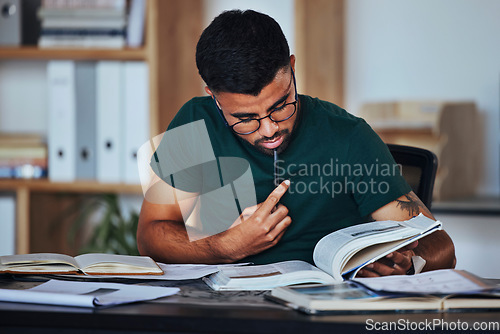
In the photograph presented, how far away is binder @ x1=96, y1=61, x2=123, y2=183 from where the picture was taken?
89.6 inches

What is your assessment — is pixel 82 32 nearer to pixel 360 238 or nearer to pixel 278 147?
pixel 278 147

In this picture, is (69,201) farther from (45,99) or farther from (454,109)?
(454,109)

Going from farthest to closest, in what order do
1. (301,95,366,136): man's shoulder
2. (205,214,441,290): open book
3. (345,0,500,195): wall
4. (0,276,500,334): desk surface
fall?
1. (345,0,500,195): wall
2. (301,95,366,136): man's shoulder
3. (205,214,441,290): open book
4. (0,276,500,334): desk surface

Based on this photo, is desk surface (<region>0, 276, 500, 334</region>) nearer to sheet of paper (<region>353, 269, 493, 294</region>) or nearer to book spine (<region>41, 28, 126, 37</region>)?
sheet of paper (<region>353, 269, 493, 294</region>)

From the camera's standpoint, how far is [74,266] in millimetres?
1139

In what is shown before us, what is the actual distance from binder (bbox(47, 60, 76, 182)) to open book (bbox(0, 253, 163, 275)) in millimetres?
1180

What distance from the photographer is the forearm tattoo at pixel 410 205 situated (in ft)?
4.46

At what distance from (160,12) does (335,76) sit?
74 cm

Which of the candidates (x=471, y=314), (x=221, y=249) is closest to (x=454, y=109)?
(x=221, y=249)

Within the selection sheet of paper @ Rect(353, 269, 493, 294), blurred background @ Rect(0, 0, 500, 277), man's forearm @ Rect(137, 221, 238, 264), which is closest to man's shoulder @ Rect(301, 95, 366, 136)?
man's forearm @ Rect(137, 221, 238, 264)

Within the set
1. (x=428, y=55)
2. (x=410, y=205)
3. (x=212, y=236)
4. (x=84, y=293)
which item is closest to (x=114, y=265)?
(x=84, y=293)

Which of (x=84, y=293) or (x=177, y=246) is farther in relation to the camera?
(x=177, y=246)

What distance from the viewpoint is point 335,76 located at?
244 cm

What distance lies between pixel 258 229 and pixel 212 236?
15cm
